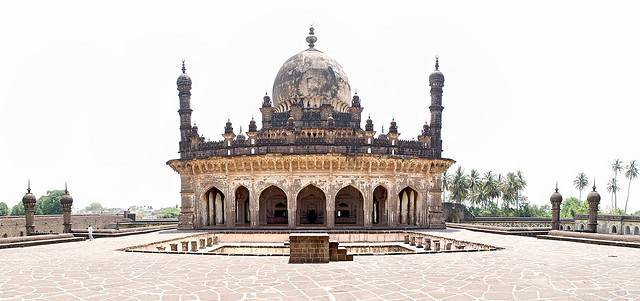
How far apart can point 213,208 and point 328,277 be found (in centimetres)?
2052

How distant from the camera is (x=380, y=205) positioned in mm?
29031

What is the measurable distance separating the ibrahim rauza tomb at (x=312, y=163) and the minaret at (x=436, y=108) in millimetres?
59

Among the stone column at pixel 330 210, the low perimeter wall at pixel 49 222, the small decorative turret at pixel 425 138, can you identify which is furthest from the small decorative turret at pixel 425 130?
the low perimeter wall at pixel 49 222

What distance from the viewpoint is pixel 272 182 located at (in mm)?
24656

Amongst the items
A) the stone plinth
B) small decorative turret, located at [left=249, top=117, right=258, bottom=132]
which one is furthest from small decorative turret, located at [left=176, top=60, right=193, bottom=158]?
the stone plinth

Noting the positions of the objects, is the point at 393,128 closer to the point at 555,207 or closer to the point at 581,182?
the point at 555,207

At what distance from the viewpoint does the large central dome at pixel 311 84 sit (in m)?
28.8

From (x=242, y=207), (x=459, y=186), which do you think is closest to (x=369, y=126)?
(x=242, y=207)

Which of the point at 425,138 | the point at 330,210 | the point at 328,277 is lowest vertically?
the point at 330,210

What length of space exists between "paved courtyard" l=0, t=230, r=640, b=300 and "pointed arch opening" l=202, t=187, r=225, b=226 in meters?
14.9

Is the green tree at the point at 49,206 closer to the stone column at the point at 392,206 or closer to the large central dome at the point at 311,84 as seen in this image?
the large central dome at the point at 311,84

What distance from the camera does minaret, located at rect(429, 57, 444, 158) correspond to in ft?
89.8

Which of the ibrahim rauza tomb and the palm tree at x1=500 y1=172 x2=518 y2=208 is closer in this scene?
the ibrahim rauza tomb

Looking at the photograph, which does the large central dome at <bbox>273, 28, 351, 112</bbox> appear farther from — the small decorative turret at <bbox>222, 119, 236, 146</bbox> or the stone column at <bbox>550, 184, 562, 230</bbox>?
the stone column at <bbox>550, 184, 562, 230</bbox>
